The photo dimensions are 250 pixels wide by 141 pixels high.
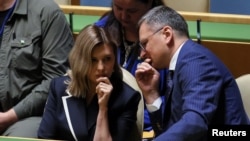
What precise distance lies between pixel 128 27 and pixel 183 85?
85 centimetres

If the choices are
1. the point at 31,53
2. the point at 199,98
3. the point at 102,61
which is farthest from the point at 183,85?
the point at 31,53

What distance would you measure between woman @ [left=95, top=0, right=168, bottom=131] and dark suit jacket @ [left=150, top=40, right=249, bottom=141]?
22.8 inches

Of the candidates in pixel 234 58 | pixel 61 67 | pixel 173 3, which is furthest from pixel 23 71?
pixel 173 3

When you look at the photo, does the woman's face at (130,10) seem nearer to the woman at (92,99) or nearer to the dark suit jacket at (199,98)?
the woman at (92,99)

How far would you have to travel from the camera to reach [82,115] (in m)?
2.18

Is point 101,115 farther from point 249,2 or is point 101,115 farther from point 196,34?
point 249,2

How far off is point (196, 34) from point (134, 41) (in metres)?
0.35

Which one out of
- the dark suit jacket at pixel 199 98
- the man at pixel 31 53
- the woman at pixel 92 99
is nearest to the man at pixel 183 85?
the dark suit jacket at pixel 199 98

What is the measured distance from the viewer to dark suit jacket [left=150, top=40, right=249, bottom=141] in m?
1.68

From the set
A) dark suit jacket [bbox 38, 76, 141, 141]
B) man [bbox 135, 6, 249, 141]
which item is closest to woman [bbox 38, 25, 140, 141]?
dark suit jacket [bbox 38, 76, 141, 141]

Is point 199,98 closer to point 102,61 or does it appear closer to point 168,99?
point 168,99

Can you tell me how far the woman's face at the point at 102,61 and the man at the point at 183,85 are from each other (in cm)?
12

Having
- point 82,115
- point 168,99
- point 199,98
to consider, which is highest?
point 199,98

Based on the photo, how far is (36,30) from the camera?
2.51m
